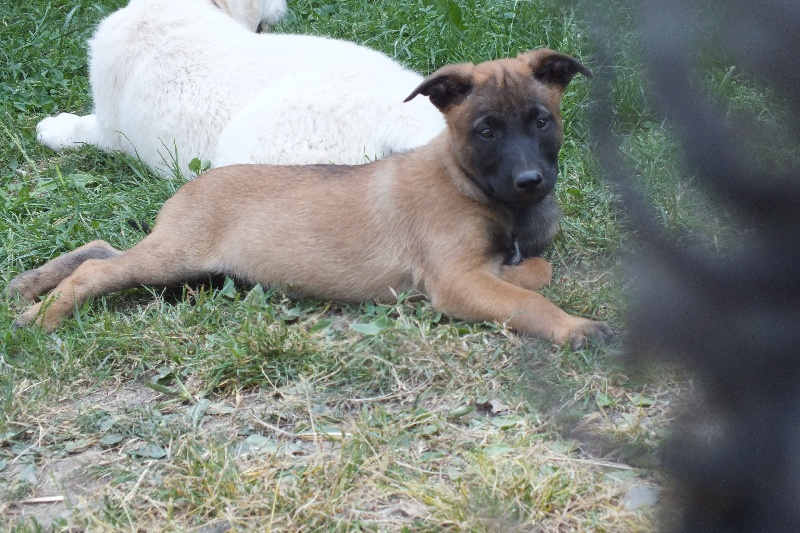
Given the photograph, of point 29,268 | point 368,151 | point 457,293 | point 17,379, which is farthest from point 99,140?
point 457,293

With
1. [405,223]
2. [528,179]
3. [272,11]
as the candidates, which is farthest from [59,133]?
[528,179]

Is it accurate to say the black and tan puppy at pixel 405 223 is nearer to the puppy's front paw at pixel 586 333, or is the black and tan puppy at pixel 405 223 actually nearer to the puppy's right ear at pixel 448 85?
the puppy's right ear at pixel 448 85

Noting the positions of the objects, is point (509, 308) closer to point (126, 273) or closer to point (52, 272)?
point (126, 273)

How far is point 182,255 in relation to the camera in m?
4.68

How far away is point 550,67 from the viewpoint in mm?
4430

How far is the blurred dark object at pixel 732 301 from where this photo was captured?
909 mm

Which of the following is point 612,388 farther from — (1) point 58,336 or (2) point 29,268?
(2) point 29,268

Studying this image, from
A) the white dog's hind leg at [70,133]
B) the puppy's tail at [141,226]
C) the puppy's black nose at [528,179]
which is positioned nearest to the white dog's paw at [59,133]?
the white dog's hind leg at [70,133]

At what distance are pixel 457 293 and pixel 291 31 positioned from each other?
4.65 metres

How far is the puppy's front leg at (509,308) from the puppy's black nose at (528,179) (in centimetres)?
46

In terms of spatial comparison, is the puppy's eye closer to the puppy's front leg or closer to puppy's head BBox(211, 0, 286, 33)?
the puppy's front leg

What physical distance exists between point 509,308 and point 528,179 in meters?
0.60

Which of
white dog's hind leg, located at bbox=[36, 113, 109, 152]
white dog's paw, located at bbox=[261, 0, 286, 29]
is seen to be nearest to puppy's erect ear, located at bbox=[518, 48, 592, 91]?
white dog's hind leg, located at bbox=[36, 113, 109, 152]

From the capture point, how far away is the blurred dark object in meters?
0.91
